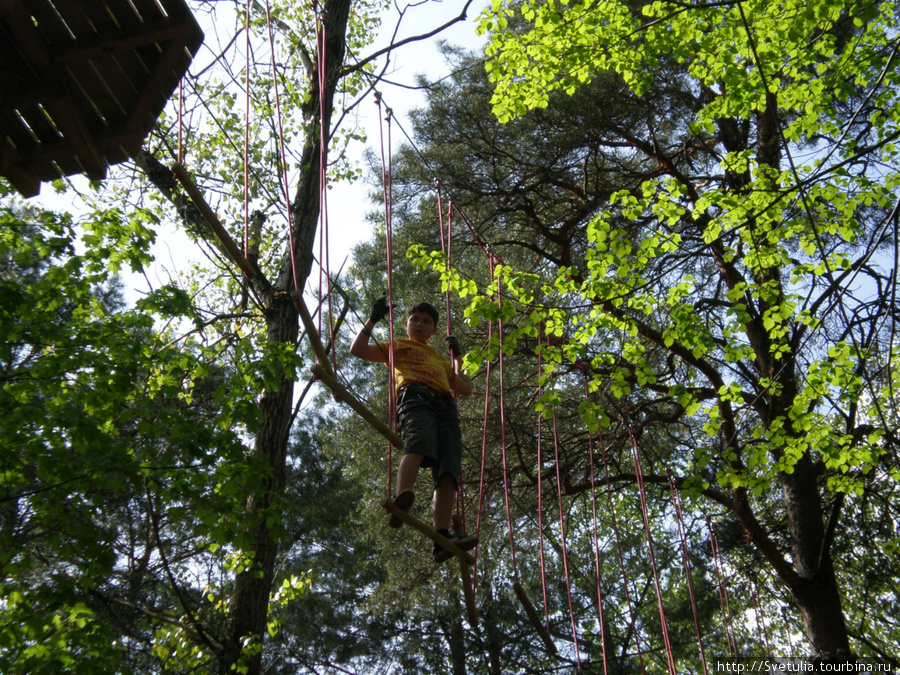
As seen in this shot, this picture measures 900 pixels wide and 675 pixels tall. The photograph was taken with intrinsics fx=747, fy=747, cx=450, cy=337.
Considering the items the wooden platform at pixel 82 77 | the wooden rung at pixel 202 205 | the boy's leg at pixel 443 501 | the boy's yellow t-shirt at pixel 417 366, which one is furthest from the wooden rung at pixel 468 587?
the wooden platform at pixel 82 77

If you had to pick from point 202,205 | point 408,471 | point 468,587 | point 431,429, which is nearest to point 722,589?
point 468,587

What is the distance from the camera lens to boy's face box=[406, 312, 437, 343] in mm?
4289

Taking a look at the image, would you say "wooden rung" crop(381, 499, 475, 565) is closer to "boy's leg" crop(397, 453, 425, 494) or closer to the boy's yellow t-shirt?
"boy's leg" crop(397, 453, 425, 494)

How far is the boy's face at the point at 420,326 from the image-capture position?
14.1 feet

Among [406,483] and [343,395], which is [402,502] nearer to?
[406,483]

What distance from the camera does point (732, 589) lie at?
352 inches

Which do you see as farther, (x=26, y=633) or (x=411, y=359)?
(x=411, y=359)

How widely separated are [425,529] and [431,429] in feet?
2.02

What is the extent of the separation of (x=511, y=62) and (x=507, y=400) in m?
3.95

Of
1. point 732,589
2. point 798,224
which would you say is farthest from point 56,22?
point 732,589

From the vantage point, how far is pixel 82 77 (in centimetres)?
299

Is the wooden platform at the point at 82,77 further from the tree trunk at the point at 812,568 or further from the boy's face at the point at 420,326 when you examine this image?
the tree trunk at the point at 812,568

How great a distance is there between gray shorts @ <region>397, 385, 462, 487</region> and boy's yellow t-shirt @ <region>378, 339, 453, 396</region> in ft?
0.17

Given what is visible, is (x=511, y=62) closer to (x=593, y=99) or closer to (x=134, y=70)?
(x=593, y=99)
